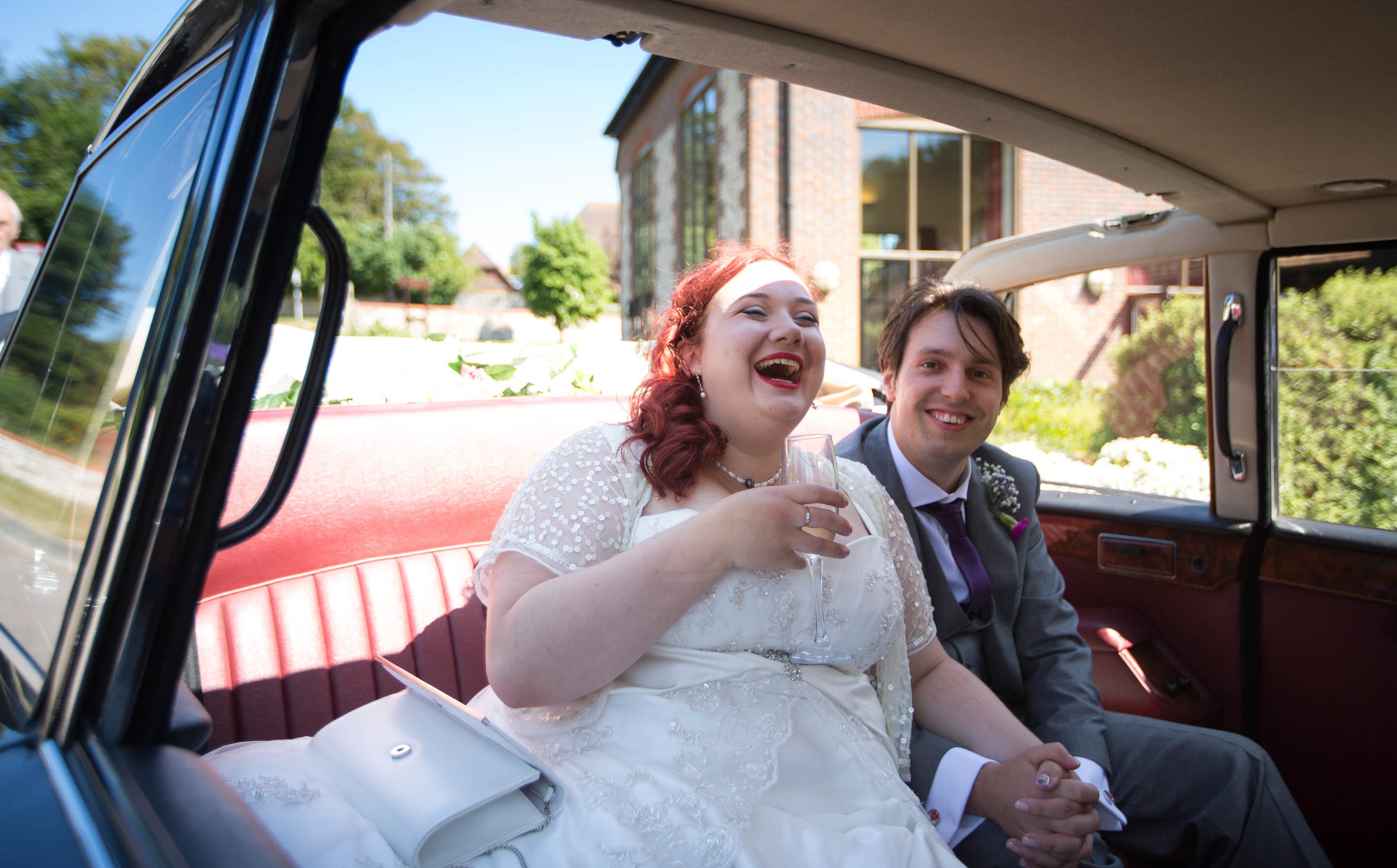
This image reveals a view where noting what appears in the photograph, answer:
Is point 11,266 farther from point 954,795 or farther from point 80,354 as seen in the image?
point 954,795

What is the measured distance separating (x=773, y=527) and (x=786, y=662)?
0.37 m

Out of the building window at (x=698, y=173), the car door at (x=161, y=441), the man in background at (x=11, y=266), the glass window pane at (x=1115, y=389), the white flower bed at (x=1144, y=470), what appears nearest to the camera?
the car door at (x=161, y=441)

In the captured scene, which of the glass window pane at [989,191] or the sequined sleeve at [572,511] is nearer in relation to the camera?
the sequined sleeve at [572,511]

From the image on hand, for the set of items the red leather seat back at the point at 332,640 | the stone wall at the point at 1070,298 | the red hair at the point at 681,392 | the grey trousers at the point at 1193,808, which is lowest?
the grey trousers at the point at 1193,808

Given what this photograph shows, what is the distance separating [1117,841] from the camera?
83.1 inches

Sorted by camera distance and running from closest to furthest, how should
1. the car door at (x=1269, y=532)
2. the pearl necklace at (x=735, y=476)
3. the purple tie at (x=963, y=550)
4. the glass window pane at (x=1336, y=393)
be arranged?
the pearl necklace at (x=735, y=476) < the purple tie at (x=963, y=550) < the car door at (x=1269, y=532) < the glass window pane at (x=1336, y=393)

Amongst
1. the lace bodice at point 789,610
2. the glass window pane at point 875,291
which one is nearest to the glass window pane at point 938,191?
the glass window pane at point 875,291

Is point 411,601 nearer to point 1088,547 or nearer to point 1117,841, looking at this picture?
point 1117,841

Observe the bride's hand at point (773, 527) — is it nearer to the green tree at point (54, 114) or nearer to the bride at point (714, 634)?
the bride at point (714, 634)

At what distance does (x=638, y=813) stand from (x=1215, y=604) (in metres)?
2.51

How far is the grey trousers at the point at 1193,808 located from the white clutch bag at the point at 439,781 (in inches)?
43.4

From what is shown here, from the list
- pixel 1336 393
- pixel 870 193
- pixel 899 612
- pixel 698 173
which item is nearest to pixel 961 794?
pixel 899 612

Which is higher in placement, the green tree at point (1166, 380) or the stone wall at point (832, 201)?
the stone wall at point (832, 201)

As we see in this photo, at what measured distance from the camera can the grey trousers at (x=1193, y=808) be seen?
1.80 m
